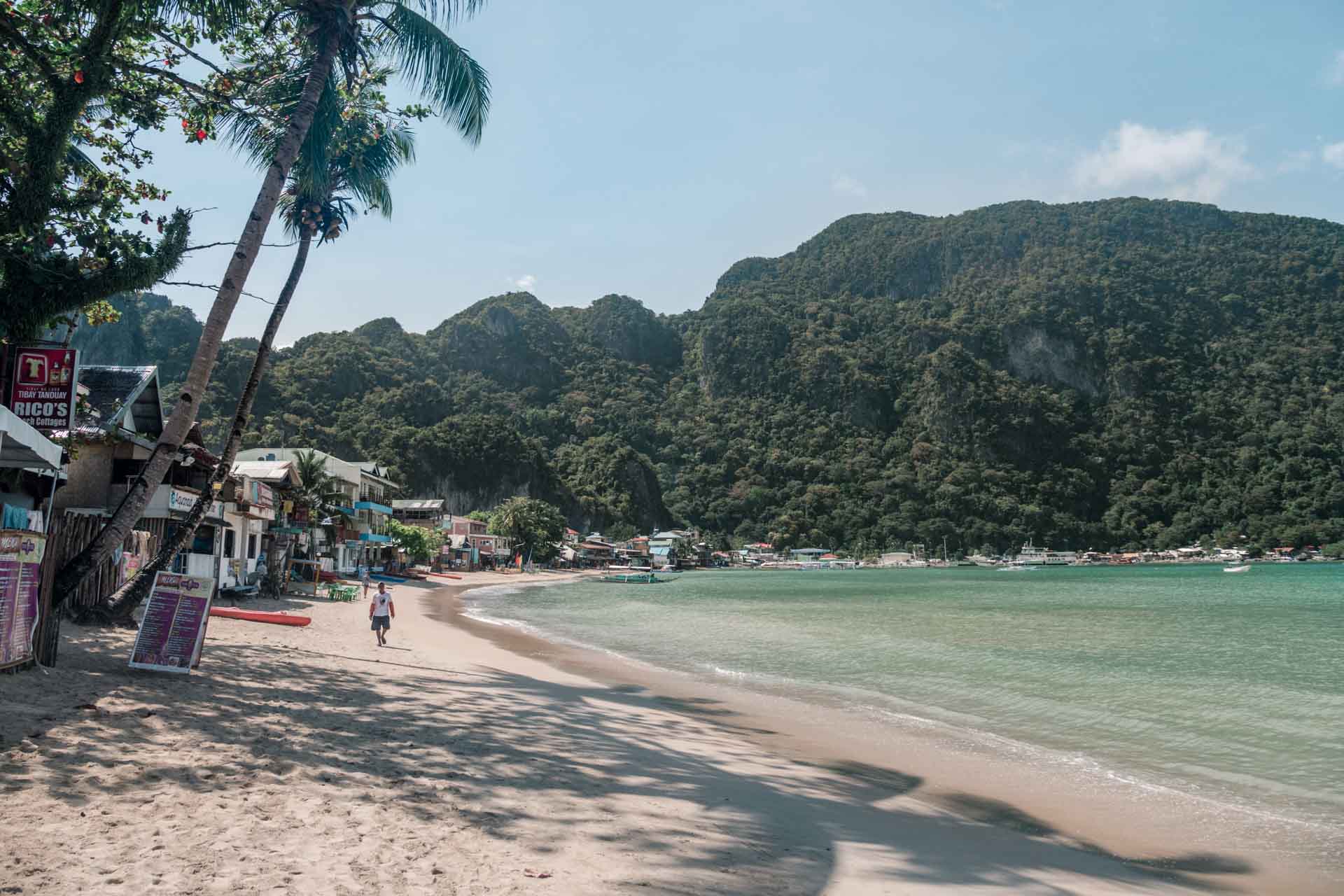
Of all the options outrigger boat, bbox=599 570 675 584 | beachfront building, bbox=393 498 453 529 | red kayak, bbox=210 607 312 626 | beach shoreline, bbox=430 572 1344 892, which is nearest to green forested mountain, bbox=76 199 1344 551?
beachfront building, bbox=393 498 453 529

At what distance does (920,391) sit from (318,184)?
5868 inches

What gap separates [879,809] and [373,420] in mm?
110609

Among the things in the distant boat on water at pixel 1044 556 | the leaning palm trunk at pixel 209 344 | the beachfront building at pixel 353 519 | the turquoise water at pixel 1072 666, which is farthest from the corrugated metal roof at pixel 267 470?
the distant boat on water at pixel 1044 556

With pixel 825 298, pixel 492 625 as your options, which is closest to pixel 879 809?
pixel 492 625

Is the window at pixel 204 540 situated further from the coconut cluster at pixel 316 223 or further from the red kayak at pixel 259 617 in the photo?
the coconut cluster at pixel 316 223

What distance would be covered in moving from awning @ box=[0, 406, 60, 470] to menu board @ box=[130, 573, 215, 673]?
5.46 feet

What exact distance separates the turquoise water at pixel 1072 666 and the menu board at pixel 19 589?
10.5m

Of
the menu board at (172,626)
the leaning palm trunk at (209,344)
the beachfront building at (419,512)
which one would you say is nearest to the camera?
the menu board at (172,626)

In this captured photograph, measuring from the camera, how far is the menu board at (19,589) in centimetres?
655

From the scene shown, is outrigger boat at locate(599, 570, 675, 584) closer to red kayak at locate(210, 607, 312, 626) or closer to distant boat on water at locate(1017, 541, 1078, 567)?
red kayak at locate(210, 607, 312, 626)

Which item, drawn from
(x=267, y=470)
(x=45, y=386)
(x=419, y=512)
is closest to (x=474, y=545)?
(x=419, y=512)

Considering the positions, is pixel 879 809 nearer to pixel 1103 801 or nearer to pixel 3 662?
pixel 1103 801

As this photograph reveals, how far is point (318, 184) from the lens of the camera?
14.4 meters

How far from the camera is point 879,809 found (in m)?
7.18
